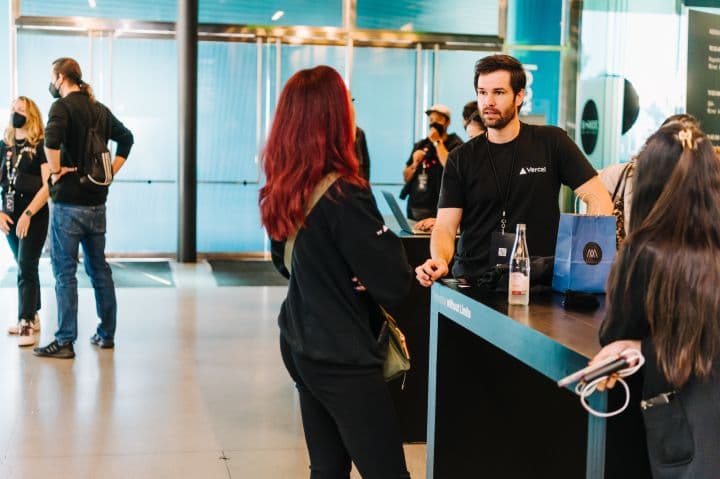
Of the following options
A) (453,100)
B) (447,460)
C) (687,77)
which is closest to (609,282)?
(447,460)

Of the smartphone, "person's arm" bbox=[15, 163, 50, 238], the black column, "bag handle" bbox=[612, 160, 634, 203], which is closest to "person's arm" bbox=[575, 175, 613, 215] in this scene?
"bag handle" bbox=[612, 160, 634, 203]

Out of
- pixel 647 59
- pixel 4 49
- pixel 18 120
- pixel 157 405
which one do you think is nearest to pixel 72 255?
pixel 18 120

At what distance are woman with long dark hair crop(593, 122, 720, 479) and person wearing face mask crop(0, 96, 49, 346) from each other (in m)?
4.92

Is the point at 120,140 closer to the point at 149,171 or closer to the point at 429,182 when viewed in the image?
the point at 429,182

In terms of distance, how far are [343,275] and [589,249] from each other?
0.82 m

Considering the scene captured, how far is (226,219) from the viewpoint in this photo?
40.1ft

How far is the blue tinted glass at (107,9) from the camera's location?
11.6 m

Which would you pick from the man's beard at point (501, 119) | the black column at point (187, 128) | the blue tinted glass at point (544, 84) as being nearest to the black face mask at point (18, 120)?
the man's beard at point (501, 119)

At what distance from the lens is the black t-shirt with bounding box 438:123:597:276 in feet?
12.4

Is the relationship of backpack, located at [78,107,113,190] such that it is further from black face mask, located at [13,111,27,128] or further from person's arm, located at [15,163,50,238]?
black face mask, located at [13,111,27,128]

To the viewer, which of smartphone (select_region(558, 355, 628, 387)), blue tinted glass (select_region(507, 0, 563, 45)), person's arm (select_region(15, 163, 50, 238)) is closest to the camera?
smartphone (select_region(558, 355, 628, 387))

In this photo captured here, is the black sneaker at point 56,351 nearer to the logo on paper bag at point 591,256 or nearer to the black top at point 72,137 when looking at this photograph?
the black top at point 72,137

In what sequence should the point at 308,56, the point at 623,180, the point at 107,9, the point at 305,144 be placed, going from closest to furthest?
the point at 305,144
the point at 623,180
the point at 107,9
the point at 308,56

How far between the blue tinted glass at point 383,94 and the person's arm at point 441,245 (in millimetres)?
8405
